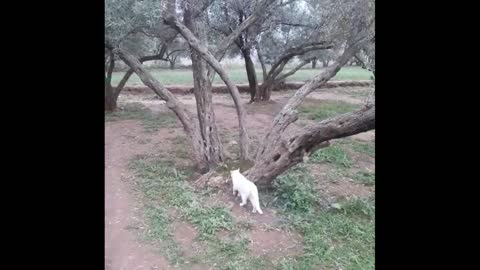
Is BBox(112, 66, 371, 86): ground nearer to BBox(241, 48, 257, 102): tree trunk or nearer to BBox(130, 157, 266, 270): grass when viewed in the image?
BBox(241, 48, 257, 102): tree trunk

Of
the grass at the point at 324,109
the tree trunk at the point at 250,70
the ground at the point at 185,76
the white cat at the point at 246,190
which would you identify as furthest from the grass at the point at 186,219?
the ground at the point at 185,76

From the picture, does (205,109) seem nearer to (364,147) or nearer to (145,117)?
(364,147)

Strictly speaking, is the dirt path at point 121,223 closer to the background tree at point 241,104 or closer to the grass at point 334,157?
the background tree at point 241,104

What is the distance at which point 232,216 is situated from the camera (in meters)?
4.77

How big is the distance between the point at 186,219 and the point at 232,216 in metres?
0.51

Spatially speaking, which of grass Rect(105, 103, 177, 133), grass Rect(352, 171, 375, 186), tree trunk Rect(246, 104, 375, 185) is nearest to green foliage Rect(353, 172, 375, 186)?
grass Rect(352, 171, 375, 186)

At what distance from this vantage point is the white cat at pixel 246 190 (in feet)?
16.1

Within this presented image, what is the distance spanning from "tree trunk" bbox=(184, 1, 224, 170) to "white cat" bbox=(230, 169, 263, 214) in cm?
122

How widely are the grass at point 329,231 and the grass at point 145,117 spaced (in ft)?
16.3

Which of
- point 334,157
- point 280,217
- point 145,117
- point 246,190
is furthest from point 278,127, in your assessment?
point 145,117
